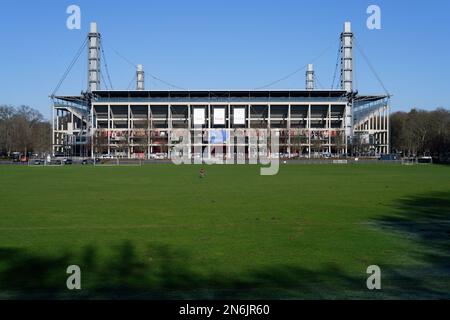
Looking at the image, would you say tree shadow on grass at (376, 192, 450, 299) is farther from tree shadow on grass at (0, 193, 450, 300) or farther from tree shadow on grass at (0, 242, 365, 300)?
tree shadow on grass at (0, 242, 365, 300)

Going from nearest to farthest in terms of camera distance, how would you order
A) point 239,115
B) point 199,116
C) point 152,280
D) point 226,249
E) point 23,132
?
point 152,280 → point 226,249 → point 23,132 → point 199,116 → point 239,115

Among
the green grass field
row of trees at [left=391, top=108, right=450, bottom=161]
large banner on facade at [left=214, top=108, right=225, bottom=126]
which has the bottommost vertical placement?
the green grass field

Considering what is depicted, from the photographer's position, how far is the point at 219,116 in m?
134

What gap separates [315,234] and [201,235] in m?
2.95

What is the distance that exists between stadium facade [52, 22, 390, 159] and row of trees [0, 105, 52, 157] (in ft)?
20.1

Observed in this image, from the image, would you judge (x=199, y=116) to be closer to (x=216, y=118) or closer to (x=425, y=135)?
(x=216, y=118)

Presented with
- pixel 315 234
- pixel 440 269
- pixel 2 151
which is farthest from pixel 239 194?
pixel 2 151

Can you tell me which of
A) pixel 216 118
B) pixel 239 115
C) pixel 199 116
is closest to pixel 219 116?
pixel 216 118

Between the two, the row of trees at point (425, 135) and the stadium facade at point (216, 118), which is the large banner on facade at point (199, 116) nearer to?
the stadium facade at point (216, 118)

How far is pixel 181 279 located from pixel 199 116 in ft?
415

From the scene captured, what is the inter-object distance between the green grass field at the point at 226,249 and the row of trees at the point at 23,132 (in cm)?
11382

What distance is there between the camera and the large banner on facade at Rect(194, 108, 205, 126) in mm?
134250

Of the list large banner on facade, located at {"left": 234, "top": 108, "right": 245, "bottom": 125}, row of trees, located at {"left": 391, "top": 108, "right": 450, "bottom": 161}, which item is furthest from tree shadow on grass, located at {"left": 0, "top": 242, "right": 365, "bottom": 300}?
large banner on facade, located at {"left": 234, "top": 108, "right": 245, "bottom": 125}

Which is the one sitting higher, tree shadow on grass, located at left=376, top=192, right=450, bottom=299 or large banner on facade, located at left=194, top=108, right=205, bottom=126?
large banner on facade, located at left=194, top=108, right=205, bottom=126
